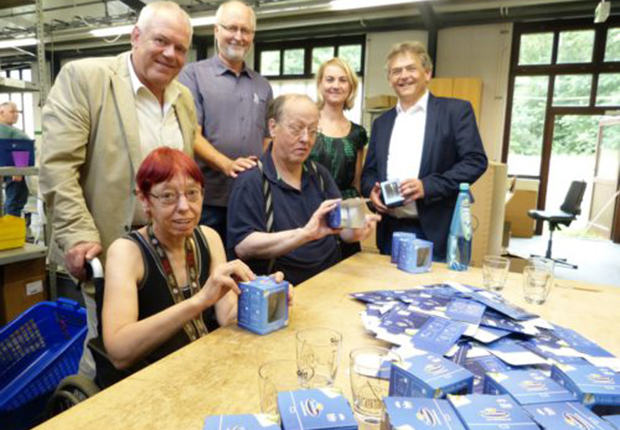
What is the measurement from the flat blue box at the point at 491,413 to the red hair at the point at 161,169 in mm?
942

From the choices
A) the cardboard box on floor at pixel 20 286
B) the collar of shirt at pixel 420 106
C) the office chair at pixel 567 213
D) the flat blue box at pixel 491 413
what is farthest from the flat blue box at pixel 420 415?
the office chair at pixel 567 213

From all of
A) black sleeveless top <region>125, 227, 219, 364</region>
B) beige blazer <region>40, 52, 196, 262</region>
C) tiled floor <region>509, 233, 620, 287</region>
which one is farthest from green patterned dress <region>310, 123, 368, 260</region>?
tiled floor <region>509, 233, 620, 287</region>

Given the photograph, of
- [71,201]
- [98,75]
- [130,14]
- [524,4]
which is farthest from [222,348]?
[130,14]

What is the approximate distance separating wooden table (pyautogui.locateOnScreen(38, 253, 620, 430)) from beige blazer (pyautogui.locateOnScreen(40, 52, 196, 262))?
2.48ft

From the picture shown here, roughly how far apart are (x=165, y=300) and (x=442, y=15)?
763 centimetres

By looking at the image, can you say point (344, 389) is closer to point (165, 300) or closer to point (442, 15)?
point (165, 300)

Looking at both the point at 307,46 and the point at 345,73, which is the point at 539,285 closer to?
the point at 345,73

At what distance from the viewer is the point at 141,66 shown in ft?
5.67

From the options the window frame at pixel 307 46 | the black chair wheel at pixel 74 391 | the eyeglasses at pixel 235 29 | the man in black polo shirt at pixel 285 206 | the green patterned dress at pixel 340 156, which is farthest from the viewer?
the window frame at pixel 307 46

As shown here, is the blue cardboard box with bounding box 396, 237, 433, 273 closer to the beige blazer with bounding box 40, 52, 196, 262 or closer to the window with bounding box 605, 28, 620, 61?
the beige blazer with bounding box 40, 52, 196, 262

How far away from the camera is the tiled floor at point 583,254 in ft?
17.6

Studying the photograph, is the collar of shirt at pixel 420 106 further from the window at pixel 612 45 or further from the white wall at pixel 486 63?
the window at pixel 612 45

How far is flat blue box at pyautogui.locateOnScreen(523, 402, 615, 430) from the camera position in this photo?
26.5 inches

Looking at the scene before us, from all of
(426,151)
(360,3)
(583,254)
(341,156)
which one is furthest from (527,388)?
(583,254)
